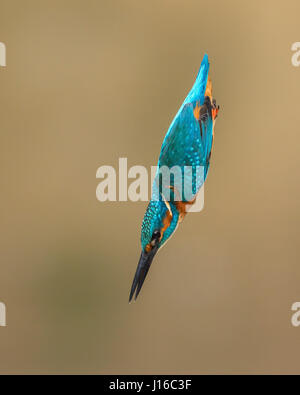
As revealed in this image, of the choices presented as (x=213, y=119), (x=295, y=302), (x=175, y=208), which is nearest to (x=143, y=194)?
(x=175, y=208)

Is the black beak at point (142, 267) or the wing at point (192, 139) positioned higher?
the wing at point (192, 139)

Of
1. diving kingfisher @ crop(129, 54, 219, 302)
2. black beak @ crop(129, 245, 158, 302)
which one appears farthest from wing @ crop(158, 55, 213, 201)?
black beak @ crop(129, 245, 158, 302)

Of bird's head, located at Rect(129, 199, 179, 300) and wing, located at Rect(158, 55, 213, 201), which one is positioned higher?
wing, located at Rect(158, 55, 213, 201)

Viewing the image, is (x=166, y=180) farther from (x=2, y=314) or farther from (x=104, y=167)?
(x=2, y=314)

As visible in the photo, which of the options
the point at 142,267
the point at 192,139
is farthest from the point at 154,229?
the point at 192,139

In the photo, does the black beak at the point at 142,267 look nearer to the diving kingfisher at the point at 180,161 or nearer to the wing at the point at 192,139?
the diving kingfisher at the point at 180,161

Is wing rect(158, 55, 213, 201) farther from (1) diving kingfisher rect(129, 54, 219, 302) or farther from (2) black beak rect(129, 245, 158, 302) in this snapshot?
(2) black beak rect(129, 245, 158, 302)

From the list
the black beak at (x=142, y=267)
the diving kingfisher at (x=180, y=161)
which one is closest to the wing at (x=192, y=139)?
the diving kingfisher at (x=180, y=161)

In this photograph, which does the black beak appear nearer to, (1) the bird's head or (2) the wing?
(1) the bird's head
